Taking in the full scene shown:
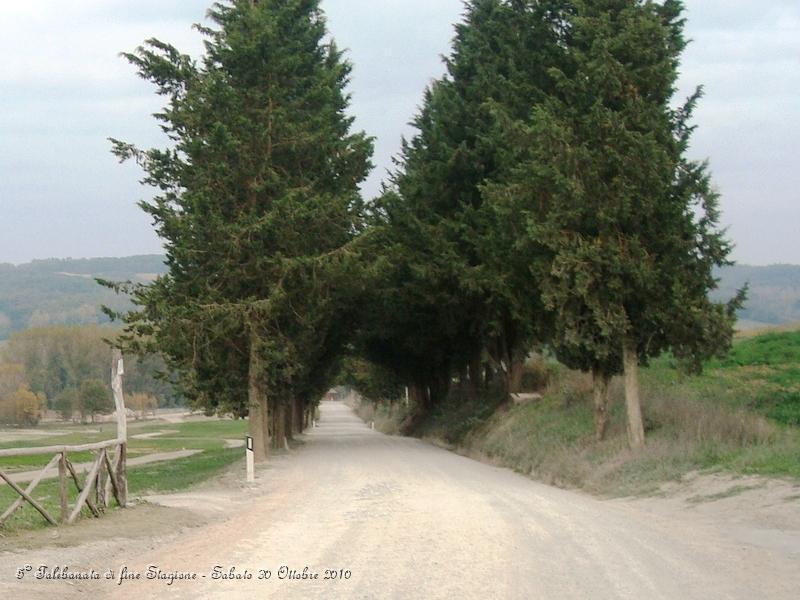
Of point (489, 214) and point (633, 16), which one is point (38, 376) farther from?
point (633, 16)

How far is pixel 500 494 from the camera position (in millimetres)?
19094

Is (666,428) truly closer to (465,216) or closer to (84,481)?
(465,216)

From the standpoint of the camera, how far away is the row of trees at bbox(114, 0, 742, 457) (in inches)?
912

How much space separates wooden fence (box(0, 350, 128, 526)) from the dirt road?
5.00 feet

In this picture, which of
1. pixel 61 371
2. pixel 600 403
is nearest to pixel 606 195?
pixel 600 403

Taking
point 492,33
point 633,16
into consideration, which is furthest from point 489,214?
point 633,16

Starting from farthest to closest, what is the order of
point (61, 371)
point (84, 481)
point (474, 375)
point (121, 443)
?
1. point (61, 371)
2. point (474, 375)
3. point (121, 443)
4. point (84, 481)

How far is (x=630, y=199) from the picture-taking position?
22547mm

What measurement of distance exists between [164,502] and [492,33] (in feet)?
81.4

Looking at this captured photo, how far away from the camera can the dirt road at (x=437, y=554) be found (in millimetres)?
9625

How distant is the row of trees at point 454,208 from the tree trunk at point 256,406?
8 centimetres

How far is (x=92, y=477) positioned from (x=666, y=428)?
48.8ft

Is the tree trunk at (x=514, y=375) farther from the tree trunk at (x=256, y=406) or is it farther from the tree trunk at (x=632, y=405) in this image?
the tree trunk at (x=632, y=405)

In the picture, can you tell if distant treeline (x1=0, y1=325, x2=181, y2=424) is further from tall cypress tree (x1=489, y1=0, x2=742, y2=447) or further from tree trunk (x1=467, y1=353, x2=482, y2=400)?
tall cypress tree (x1=489, y1=0, x2=742, y2=447)
